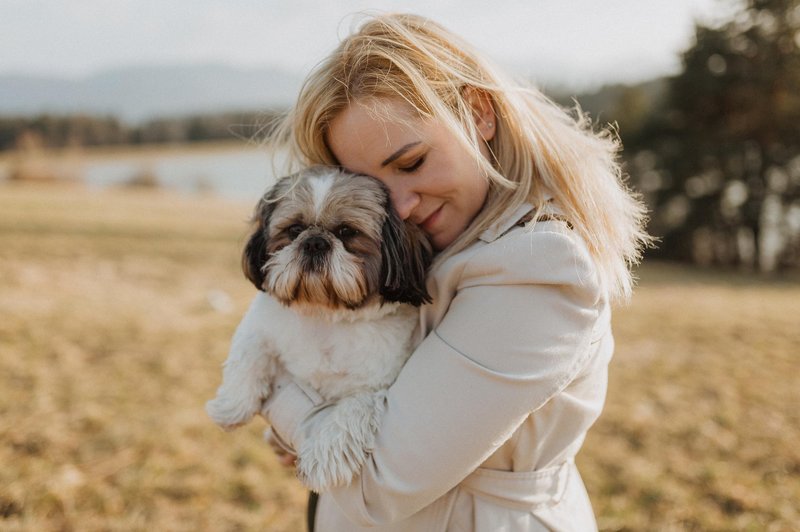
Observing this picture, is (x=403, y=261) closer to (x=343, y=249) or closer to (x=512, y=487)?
(x=343, y=249)

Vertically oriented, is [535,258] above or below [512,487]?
above

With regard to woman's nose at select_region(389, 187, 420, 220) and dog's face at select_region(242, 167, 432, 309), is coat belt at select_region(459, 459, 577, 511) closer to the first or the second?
dog's face at select_region(242, 167, 432, 309)

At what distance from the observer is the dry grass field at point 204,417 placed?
3814mm

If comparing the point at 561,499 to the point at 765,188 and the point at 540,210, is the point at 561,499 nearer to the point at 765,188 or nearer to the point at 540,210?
the point at 540,210

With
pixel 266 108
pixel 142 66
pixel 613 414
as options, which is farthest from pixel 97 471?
pixel 142 66

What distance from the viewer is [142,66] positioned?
173 m

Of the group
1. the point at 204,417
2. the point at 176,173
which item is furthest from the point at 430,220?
the point at 176,173

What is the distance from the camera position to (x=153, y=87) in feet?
451

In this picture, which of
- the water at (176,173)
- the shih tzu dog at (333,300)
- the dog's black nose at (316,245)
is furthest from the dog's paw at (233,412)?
the water at (176,173)

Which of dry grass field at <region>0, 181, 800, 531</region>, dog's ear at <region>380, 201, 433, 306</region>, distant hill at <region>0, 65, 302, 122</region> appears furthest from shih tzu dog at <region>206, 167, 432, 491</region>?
distant hill at <region>0, 65, 302, 122</region>

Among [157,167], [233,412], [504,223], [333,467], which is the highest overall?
[504,223]

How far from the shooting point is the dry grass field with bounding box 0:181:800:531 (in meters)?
3.81

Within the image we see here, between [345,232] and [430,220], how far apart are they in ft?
1.10

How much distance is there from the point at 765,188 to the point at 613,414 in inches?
755
